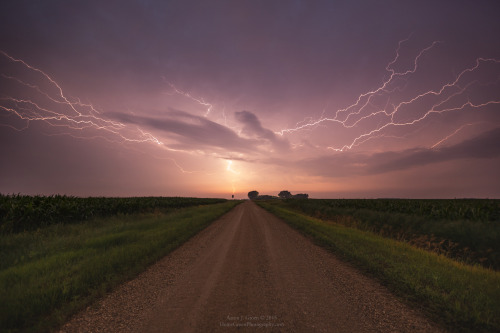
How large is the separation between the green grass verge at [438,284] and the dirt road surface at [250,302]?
497mm

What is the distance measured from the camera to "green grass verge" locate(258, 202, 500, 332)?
13.2 ft

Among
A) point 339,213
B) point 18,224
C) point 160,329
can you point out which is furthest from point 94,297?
point 339,213

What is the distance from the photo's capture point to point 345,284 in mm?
5562

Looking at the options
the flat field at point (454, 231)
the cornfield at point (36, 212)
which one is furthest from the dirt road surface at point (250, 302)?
the cornfield at point (36, 212)

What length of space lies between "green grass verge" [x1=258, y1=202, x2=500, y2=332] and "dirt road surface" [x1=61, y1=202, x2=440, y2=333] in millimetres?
497

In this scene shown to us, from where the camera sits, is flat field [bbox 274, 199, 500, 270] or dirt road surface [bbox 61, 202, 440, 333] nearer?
dirt road surface [bbox 61, 202, 440, 333]

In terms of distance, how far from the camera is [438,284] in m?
5.28

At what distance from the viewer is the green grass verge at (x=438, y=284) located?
13.2ft

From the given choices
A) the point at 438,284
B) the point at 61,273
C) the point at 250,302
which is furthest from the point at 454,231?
the point at 61,273

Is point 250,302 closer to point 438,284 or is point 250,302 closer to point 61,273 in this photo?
point 438,284

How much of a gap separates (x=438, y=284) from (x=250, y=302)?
187 inches

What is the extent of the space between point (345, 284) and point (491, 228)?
11.2 m

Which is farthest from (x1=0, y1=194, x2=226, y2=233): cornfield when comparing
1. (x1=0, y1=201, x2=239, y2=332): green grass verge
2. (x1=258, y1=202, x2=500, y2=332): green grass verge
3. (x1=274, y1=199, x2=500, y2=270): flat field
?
(x1=274, y1=199, x2=500, y2=270): flat field

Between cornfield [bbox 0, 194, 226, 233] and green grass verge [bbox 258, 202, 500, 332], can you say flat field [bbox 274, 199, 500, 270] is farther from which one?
cornfield [bbox 0, 194, 226, 233]
